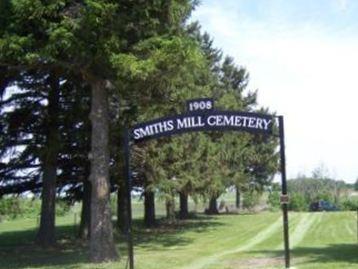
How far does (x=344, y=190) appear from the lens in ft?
369

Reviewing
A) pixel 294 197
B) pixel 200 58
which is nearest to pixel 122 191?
pixel 200 58

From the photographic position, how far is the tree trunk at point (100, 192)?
20484 millimetres

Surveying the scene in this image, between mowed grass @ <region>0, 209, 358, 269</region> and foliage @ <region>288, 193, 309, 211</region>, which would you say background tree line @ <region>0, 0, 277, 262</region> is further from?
foliage @ <region>288, 193, 309, 211</region>

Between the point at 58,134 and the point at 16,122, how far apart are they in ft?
7.61

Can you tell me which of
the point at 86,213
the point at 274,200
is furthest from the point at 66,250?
the point at 274,200

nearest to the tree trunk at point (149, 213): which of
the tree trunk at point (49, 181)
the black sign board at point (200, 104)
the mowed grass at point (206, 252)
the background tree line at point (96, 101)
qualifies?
the background tree line at point (96, 101)

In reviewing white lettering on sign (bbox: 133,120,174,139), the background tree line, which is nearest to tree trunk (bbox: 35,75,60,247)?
the background tree line

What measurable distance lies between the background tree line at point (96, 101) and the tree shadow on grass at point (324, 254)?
5.44 metres

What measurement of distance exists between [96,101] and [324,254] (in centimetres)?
840

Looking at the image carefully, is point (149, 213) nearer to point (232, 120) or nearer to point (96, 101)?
point (96, 101)

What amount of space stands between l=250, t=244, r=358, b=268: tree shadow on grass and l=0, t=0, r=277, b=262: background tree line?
5436 millimetres

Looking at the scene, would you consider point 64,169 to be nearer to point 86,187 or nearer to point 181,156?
point 86,187

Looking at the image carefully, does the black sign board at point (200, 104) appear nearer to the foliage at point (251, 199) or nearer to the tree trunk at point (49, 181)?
the tree trunk at point (49, 181)

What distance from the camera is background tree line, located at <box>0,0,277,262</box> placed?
64.5 feet
